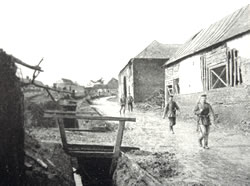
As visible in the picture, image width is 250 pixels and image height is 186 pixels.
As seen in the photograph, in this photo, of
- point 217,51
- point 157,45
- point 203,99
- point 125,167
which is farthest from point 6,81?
point 157,45

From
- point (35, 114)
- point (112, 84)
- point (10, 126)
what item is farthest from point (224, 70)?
point (112, 84)

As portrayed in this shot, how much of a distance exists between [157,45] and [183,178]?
29108 mm

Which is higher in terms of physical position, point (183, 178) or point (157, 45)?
point (157, 45)

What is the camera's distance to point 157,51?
105 ft

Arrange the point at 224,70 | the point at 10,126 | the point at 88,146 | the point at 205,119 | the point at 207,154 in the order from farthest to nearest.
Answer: the point at 224,70, the point at 88,146, the point at 205,119, the point at 207,154, the point at 10,126

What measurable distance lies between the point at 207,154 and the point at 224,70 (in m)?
7.50

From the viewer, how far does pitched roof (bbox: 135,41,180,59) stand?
30922 millimetres

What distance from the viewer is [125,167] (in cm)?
677

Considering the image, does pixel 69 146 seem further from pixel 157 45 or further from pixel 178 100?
pixel 157 45

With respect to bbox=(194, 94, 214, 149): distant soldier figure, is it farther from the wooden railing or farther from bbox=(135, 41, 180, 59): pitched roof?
bbox=(135, 41, 180, 59): pitched roof

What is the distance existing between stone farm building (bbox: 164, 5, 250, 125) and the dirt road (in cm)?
138

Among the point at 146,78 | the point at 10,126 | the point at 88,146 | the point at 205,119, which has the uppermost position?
the point at 146,78

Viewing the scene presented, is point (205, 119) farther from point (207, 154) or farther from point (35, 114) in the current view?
point (35, 114)

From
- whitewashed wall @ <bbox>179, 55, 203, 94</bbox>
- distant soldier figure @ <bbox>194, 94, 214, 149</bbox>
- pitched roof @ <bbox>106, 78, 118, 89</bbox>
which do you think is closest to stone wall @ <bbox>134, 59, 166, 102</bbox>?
whitewashed wall @ <bbox>179, 55, 203, 94</bbox>
